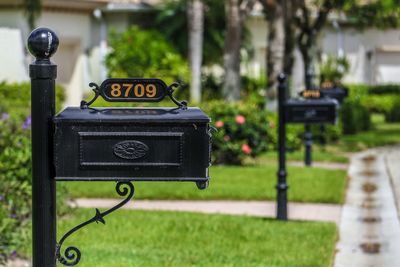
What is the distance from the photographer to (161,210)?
1169 cm

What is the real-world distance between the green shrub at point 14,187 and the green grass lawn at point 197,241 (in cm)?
42

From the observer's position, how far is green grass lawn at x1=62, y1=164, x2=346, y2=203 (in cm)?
1294

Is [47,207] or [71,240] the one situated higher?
[47,207]

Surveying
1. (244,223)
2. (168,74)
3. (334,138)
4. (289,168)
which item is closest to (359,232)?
(244,223)

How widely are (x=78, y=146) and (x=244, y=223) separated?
5.86 meters

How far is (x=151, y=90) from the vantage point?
16.5 ft

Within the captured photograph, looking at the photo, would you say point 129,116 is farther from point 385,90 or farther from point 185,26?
point 385,90

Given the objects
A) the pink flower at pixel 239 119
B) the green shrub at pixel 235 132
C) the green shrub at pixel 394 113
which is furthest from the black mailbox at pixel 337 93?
the green shrub at pixel 394 113

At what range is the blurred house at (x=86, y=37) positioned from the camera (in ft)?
82.4

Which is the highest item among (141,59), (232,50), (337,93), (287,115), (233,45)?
(233,45)

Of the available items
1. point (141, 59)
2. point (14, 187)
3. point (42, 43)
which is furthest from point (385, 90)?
point (42, 43)

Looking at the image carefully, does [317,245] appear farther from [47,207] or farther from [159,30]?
[159,30]

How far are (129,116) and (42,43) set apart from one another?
0.52 metres

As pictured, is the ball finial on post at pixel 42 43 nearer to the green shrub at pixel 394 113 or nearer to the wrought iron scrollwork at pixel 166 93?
the wrought iron scrollwork at pixel 166 93
